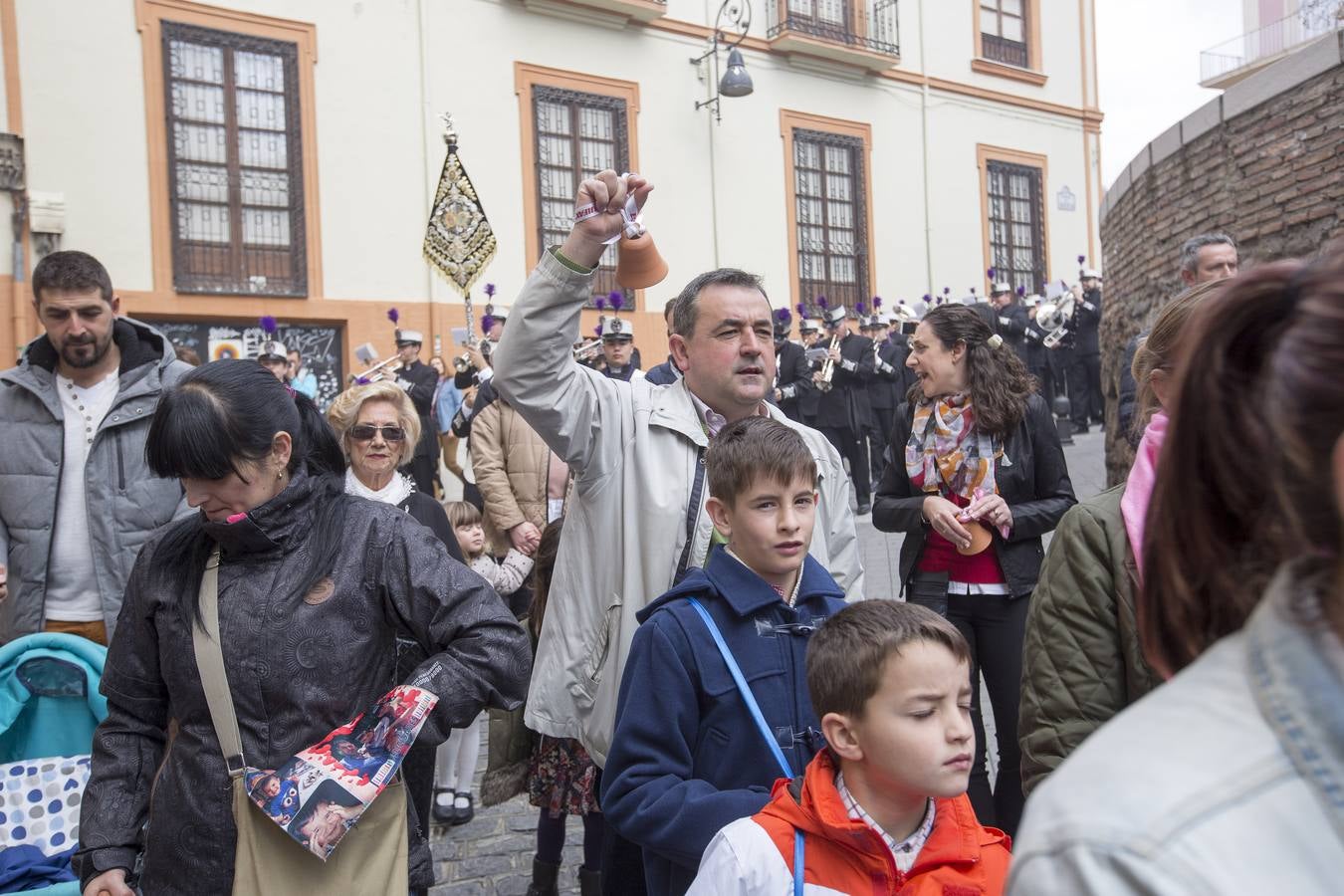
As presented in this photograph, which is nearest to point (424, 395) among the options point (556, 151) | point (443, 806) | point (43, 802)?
point (443, 806)

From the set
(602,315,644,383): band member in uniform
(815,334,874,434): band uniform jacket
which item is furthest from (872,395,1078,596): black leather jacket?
(815,334,874,434): band uniform jacket

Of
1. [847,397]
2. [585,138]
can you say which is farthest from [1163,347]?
[585,138]

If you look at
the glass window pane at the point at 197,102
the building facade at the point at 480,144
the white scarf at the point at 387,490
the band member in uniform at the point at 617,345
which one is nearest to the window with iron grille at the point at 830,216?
the building facade at the point at 480,144

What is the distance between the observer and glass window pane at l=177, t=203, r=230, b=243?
50.0ft

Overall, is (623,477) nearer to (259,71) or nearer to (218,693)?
(218,693)

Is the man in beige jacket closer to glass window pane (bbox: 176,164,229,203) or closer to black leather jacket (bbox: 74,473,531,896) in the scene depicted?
black leather jacket (bbox: 74,473,531,896)

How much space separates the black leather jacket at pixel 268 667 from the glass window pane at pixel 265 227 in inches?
569

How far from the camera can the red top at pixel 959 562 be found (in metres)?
3.99

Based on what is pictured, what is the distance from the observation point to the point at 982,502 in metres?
3.92

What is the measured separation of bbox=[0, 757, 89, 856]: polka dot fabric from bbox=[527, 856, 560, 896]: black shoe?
153 cm

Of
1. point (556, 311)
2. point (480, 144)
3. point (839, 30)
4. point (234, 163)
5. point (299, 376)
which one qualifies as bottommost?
point (556, 311)

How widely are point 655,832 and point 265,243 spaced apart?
15270 millimetres

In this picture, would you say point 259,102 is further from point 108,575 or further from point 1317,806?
point 1317,806

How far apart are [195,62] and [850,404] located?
9949 millimetres
